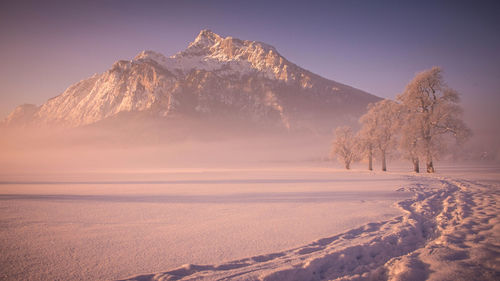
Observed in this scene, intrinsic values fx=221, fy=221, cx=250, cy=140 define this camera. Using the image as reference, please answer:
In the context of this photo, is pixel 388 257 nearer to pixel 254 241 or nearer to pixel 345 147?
pixel 254 241

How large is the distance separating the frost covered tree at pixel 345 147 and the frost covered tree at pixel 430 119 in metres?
11.2

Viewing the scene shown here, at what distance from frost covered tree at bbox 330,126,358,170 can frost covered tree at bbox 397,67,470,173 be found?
36.6 feet

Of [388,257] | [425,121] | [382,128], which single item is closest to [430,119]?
[425,121]

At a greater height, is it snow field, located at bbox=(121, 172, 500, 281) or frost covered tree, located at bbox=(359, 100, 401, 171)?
frost covered tree, located at bbox=(359, 100, 401, 171)

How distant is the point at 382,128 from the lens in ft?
111

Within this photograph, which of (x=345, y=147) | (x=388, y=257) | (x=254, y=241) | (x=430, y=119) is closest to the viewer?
(x=388, y=257)

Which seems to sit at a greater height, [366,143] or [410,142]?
[366,143]

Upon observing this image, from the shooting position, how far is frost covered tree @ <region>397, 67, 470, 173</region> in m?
26.0

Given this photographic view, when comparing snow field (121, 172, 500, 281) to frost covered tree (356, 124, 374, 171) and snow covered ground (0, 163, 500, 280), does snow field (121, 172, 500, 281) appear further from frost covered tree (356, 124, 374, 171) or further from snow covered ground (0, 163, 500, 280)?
frost covered tree (356, 124, 374, 171)

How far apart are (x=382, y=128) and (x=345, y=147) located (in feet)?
25.0

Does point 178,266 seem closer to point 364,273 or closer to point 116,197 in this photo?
point 364,273

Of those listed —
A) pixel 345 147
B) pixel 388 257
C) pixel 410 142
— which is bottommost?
pixel 388 257

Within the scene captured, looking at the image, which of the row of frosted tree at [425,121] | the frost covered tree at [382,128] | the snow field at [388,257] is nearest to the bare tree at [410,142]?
the row of frosted tree at [425,121]

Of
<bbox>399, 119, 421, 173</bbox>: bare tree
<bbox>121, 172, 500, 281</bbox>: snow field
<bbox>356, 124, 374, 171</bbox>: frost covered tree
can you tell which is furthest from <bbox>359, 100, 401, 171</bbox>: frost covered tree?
<bbox>121, 172, 500, 281</bbox>: snow field
